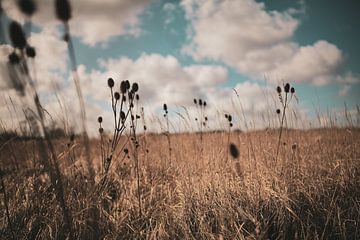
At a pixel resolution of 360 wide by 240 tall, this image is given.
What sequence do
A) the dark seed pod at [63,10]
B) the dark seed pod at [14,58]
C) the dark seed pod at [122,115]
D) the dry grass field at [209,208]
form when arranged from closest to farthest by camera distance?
the dark seed pod at [63,10] < the dark seed pod at [14,58] < the dry grass field at [209,208] < the dark seed pod at [122,115]

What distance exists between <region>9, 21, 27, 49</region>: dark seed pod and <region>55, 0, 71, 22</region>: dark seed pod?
0.23 meters

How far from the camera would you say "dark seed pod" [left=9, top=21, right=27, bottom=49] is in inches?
49.4

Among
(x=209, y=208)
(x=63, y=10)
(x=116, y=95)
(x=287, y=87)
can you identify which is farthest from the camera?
(x=287, y=87)

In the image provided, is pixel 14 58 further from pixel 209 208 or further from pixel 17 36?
pixel 209 208

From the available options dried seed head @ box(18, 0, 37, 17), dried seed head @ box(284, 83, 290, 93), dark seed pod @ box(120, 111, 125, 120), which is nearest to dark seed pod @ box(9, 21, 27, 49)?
dried seed head @ box(18, 0, 37, 17)

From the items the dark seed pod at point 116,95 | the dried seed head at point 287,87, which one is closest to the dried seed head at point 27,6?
the dark seed pod at point 116,95

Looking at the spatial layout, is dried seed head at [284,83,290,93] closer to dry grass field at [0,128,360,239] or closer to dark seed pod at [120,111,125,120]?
dry grass field at [0,128,360,239]

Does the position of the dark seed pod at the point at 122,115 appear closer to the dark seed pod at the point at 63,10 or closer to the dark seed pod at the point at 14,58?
the dark seed pod at the point at 14,58

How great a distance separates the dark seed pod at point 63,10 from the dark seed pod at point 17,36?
8.9 inches

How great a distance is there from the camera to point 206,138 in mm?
5125

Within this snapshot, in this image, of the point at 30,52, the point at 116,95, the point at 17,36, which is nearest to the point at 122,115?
the point at 116,95

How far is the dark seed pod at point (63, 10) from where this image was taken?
1.18 meters

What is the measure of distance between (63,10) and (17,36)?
26cm

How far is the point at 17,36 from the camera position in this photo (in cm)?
127
